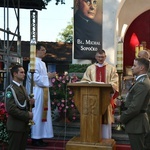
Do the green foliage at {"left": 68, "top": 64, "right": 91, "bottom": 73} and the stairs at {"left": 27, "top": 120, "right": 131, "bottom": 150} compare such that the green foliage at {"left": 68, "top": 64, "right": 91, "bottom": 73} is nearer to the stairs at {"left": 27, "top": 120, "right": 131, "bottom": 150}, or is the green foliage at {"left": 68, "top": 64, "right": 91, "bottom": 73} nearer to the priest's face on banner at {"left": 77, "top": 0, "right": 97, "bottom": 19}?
the priest's face on banner at {"left": 77, "top": 0, "right": 97, "bottom": 19}

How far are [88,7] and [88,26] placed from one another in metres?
0.52

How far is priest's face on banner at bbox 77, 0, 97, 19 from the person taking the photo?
8453 mm

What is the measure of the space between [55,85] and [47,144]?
1.40 metres

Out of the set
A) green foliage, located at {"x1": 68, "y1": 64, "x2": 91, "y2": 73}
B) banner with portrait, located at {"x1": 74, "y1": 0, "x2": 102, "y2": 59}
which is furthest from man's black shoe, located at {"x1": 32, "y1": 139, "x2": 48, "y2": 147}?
banner with portrait, located at {"x1": 74, "y1": 0, "x2": 102, "y2": 59}

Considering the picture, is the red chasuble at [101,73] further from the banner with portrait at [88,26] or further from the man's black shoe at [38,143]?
the banner with portrait at [88,26]

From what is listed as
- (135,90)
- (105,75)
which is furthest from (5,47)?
(135,90)

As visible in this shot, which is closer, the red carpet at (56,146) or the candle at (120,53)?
the candle at (120,53)

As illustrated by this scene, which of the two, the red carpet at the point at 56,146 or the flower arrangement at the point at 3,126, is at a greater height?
the flower arrangement at the point at 3,126

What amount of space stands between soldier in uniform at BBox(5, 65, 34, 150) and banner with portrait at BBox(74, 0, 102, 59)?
164 inches

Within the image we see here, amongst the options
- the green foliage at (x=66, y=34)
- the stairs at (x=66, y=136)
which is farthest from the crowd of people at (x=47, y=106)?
the green foliage at (x=66, y=34)

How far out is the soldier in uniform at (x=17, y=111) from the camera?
4.32 metres

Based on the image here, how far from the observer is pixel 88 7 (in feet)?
27.9

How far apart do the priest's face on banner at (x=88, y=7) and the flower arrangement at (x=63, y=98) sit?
2.41 metres

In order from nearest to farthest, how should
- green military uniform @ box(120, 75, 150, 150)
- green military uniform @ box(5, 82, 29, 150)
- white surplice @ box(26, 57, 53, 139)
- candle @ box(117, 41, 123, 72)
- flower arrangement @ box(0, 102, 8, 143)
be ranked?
green military uniform @ box(120, 75, 150, 150)
candle @ box(117, 41, 123, 72)
green military uniform @ box(5, 82, 29, 150)
flower arrangement @ box(0, 102, 8, 143)
white surplice @ box(26, 57, 53, 139)
